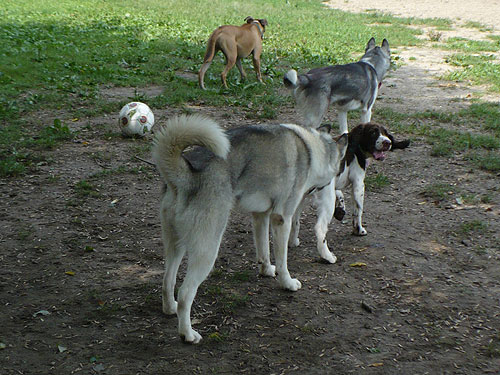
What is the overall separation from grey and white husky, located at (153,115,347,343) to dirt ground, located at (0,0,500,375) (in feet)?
0.90

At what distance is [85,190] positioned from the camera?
591 centimetres

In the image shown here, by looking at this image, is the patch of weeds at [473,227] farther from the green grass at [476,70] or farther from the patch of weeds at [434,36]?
the patch of weeds at [434,36]

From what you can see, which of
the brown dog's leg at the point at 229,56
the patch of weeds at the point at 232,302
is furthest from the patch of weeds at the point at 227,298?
the brown dog's leg at the point at 229,56

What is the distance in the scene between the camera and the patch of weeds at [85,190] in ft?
19.1

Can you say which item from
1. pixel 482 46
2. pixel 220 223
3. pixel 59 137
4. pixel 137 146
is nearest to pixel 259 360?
pixel 220 223

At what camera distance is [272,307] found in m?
4.06

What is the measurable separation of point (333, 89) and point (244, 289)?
388 centimetres

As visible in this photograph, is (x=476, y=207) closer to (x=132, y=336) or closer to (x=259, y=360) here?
(x=259, y=360)

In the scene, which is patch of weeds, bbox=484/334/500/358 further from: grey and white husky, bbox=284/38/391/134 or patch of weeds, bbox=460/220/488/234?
grey and white husky, bbox=284/38/391/134

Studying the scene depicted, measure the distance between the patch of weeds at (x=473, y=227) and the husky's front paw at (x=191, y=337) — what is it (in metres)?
3.12

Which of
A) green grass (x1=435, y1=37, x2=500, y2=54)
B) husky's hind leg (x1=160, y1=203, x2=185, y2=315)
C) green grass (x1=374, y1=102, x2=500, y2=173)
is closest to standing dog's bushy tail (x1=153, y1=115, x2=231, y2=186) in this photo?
husky's hind leg (x1=160, y1=203, x2=185, y2=315)

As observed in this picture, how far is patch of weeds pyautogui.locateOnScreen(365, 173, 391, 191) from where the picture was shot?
20.9ft

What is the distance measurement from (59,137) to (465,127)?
622cm

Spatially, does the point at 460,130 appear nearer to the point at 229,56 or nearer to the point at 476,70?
the point at 476,70
